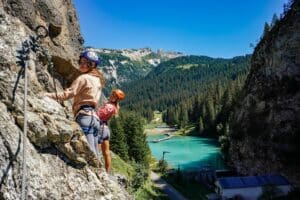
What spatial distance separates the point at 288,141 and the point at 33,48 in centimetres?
5464

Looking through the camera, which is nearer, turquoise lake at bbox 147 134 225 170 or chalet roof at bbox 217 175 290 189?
chalet roof at bbox 217 175 290 189

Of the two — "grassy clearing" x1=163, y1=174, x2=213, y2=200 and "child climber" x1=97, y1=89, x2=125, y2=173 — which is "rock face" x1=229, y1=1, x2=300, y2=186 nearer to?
"grassy clearing" x1=163, y1=174, x2=213, y2=200

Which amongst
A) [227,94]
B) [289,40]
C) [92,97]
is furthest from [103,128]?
[227,94]

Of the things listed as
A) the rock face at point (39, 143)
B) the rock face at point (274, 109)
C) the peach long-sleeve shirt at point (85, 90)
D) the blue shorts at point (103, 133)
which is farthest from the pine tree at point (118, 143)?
the rock face at point (39, 143)

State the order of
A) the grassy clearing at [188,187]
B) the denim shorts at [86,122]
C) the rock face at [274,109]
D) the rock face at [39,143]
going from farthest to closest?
the rock face at [274,109] < the grassy clearing at [188,187] < the denim shorts at [86,122] < the rock face at [39,143]

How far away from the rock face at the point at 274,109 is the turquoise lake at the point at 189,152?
17.0 meters

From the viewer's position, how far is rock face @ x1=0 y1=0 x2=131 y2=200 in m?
6.03

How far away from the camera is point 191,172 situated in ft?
223

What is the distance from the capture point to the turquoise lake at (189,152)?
283ft

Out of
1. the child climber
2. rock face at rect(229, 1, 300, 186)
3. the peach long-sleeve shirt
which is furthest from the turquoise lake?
the peach long-sleeve shirt

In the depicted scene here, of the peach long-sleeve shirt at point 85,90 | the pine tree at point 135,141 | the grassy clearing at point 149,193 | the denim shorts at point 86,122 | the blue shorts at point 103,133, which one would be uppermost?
the peach long-sleeve shirt at point 85,90

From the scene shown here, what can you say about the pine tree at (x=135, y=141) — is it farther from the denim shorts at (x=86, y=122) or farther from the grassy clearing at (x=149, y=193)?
the denim shorts at (x=86, y=122)

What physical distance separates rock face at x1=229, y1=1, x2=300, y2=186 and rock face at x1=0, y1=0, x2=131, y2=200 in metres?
47.4

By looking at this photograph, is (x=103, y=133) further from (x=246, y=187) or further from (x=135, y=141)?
(x=135, y=141)
